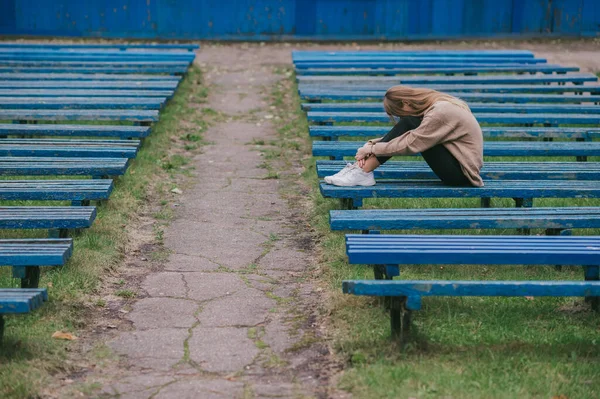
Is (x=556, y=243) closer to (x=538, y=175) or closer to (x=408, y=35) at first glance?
(x=538, y=175)

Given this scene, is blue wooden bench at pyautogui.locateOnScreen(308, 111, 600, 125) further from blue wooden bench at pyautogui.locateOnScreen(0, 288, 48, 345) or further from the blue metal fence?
the blue metal fence

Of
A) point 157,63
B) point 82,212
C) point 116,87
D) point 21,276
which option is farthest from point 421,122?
point 157,63

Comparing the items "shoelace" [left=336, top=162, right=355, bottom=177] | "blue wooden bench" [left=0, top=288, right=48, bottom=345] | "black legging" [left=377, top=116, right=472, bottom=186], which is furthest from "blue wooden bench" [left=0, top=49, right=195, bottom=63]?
"blue wooden bench" [left=0, top=288, right=48, bottom=345]

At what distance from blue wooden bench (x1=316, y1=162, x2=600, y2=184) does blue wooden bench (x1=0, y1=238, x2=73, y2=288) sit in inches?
94.7

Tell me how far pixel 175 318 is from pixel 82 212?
1.24 m

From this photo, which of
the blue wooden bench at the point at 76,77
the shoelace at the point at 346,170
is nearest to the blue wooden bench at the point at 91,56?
the blue wooden bench at the point at 76,77

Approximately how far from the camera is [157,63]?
12992mm

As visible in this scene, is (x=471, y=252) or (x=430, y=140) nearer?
(x=471, y=252)

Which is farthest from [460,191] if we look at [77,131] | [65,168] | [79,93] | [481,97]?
[79,93]

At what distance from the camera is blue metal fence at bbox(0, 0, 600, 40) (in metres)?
17.1

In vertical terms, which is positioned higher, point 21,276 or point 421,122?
point 421,122

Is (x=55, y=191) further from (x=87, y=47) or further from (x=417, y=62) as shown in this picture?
(x=87, y=47)

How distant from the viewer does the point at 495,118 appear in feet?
31.2

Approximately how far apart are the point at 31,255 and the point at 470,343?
8.23ft
